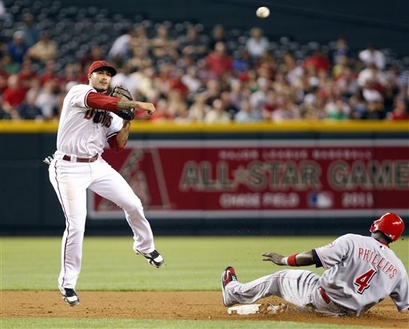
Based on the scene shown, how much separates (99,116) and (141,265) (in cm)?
507

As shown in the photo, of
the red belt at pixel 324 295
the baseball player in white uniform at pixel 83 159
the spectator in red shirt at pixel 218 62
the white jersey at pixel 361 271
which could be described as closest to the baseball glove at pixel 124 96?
the baseball player in white uniform at pixel 83 159

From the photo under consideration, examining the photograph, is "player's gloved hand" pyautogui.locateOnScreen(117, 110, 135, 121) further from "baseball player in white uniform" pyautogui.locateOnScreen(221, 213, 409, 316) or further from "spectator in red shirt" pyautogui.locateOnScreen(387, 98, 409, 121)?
"spectator in red shirt" pyautogui.locateOnScreen(387, 98, 409, 121)

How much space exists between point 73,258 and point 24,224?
341 inches


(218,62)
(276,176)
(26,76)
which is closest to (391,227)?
(276,176)

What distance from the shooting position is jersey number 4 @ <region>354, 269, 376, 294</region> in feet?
25.0

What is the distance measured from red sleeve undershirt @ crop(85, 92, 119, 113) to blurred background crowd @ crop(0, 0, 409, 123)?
8.87 meters

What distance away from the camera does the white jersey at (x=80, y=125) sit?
8586 mm

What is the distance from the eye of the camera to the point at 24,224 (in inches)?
669

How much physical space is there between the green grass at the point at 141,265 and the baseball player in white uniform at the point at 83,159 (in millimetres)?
681

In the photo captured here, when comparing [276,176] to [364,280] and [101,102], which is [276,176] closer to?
[101,102]

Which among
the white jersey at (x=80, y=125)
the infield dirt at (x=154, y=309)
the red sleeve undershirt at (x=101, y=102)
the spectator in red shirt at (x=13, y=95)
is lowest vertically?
the spectator in red shirt at (x=13, y=95)

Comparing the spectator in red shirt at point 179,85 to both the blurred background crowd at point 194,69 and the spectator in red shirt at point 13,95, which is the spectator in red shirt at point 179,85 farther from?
the spectator in red shirt at point 13,95

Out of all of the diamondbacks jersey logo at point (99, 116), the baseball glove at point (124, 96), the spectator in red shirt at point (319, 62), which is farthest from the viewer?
the spectator in red shirt at point (319, 62)

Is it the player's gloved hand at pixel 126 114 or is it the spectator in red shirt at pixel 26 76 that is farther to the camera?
the spectator in red shirt at pixel 26 76
